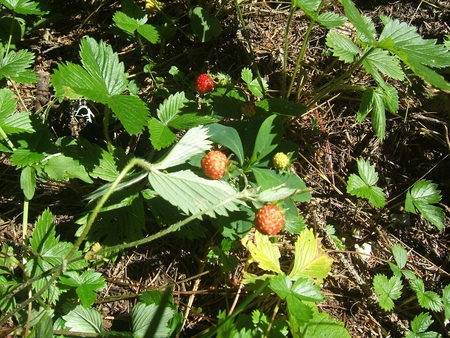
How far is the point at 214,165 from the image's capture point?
1.49 metres

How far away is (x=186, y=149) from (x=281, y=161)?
0.41 m

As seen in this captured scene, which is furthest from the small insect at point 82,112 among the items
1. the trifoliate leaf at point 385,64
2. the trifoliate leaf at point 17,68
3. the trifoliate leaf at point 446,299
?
the trifoliate leaf at point 446,299

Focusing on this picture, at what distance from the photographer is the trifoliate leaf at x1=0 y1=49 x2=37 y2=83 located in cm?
185

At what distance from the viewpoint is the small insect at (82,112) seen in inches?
81.1

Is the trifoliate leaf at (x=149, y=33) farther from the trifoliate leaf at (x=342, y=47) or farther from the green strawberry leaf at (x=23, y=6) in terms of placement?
the trifoliate leaf at (x=342, y=47)

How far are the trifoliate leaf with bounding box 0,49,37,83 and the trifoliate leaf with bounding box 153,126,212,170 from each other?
32.9 inches

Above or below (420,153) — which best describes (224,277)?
below

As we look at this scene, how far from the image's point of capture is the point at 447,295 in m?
2.03

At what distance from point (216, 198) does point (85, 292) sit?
0.69m

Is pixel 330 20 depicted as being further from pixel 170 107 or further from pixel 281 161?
pixel 170 107

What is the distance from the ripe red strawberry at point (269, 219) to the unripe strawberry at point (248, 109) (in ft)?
1.83

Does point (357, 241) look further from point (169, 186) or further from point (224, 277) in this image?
point (169, 186)

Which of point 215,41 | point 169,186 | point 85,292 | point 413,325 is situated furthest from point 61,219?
point 413,325

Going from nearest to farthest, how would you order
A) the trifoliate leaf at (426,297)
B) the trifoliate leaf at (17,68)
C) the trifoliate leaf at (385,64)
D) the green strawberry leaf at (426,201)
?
the trifoliate leaf at (385,64) < the trifoliate leaf at (17,68) < the trifoliate leaf at (426,297) < the green strawberry leaf at (426,201)
